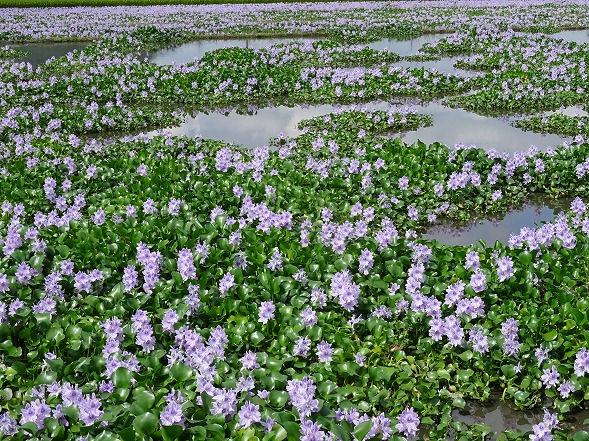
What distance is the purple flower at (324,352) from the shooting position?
A: 4066 millimetres

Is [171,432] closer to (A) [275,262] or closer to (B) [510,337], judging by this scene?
(A) [275,262]

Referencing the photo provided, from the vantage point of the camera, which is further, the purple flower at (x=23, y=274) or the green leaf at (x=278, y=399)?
the purple flower at (x=23, y=274)

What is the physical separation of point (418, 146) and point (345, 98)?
455 cm

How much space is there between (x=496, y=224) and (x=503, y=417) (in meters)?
3.39

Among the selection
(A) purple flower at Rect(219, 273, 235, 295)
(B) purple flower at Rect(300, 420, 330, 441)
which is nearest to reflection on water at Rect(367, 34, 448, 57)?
(A) purple flower at Rect(219, 273, 235, 295)

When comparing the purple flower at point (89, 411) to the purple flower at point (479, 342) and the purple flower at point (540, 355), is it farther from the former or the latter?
the purple flower at point (540, 355)

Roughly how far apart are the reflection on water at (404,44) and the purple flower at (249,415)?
51.9 feet

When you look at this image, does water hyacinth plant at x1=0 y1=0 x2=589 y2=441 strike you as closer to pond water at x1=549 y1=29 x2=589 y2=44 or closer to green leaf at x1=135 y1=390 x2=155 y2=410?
green leaf at x1=135 y1=390 x2=155 y2=410

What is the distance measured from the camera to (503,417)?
3920mm

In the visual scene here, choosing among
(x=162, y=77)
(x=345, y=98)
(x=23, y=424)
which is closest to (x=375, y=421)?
(x=23, y=424)

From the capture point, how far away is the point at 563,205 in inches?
286

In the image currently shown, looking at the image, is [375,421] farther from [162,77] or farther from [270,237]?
[162,77]

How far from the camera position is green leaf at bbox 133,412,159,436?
3.15m

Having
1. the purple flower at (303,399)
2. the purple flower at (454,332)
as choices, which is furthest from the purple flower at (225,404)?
the purple flower at (454,332)
